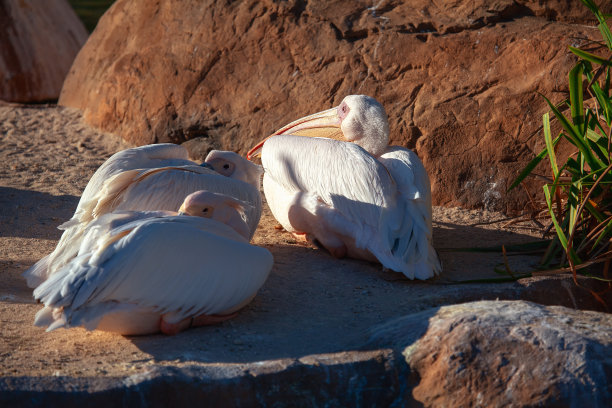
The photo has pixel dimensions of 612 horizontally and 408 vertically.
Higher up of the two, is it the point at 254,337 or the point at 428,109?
the point at 428,109

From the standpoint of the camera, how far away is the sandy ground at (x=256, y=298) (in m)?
2.89

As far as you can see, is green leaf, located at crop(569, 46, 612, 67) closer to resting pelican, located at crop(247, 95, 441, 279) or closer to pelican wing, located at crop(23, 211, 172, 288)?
resting pelican, located at crop(247, 95, 441, 279)

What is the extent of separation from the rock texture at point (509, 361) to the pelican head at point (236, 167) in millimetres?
2152

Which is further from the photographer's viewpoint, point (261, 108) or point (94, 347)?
point (261, 108)

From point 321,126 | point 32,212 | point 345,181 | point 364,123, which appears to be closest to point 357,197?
point 345,181

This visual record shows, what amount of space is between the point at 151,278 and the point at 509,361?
1407mm

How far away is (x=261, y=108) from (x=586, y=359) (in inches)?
155

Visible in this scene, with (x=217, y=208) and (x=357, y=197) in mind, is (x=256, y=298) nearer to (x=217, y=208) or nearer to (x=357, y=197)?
(x=217, y=208)

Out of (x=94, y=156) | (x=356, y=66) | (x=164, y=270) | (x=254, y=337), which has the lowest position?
(x=94, y=156)

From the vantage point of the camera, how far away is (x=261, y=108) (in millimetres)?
6086

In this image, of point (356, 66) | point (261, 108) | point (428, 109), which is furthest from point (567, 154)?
point (261, 108)

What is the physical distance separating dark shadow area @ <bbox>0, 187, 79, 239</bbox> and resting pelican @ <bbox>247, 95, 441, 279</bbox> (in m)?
1.38

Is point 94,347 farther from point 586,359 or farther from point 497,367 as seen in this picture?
point 586,359

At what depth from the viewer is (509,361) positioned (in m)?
2.65
